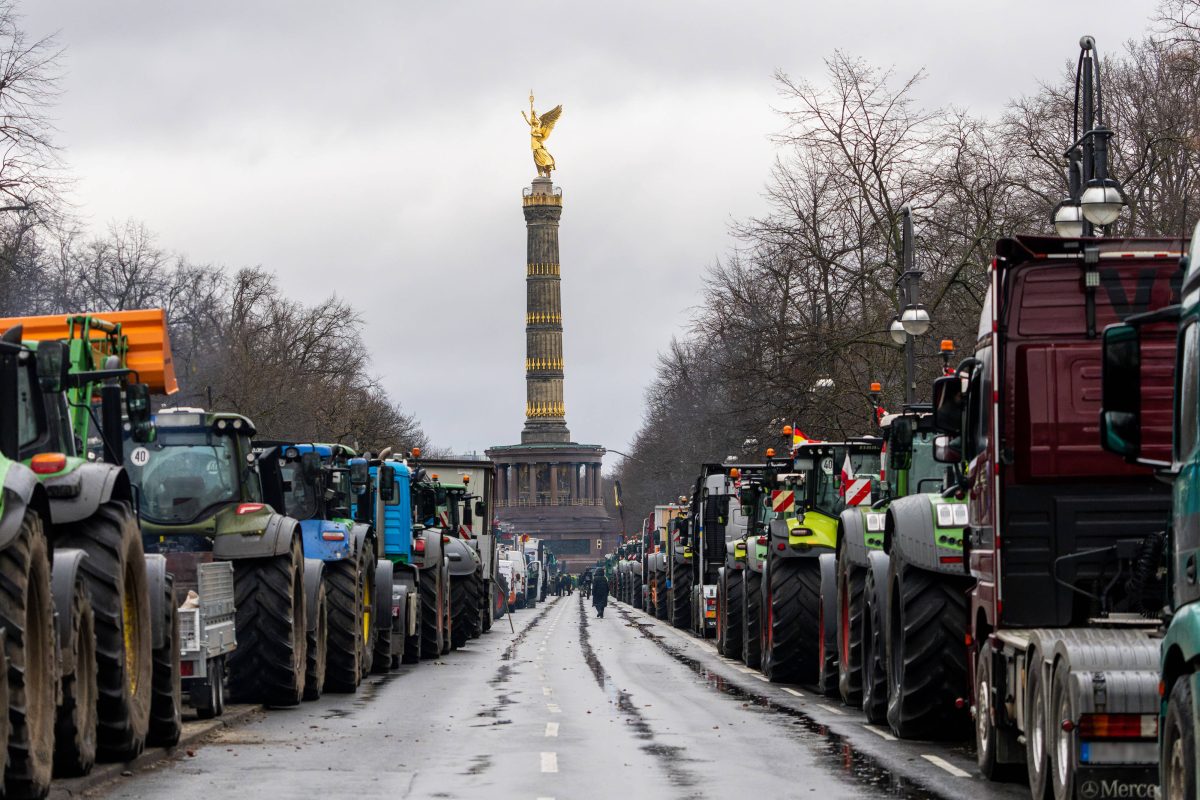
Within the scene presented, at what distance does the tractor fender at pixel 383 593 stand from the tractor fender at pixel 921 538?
1135cm

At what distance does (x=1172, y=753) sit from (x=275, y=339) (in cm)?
7447

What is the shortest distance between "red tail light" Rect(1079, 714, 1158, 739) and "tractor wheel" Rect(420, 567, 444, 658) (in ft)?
78.1

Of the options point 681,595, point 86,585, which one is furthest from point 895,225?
point 86,585

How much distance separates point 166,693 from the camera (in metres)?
15.5

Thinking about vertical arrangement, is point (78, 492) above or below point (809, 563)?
above

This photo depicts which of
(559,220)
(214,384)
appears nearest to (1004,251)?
(214,384)

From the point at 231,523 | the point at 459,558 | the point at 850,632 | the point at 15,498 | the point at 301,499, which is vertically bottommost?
the point at 850,632

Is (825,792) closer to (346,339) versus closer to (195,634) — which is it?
(195,634)

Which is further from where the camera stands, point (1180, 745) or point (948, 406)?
point (948, 406)

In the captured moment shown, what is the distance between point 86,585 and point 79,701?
0.70 meters

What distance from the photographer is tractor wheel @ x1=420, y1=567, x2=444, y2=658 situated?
3406cm

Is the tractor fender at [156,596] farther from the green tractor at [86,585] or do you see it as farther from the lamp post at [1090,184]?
the lamp post at [1090,184]

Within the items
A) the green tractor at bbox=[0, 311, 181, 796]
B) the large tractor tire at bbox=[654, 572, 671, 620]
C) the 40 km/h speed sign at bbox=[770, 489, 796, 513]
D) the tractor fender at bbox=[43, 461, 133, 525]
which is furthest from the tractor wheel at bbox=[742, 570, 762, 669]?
the large tractor tire at bbox=[654, 572, 671, 620]

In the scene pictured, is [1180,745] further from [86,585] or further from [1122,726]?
[86,585]
